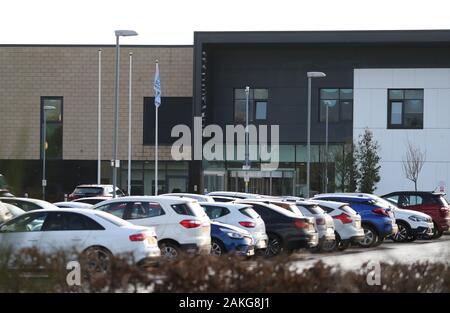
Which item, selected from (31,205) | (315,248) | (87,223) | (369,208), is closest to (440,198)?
(369,208)

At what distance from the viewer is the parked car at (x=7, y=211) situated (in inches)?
770

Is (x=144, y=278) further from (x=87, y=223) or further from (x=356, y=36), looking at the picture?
(x=356, y=36)

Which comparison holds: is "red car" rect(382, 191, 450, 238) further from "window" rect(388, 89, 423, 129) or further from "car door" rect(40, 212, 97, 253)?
"window" rect(388, 89, 423, 129)

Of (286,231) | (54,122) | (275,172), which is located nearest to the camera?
(286,231)

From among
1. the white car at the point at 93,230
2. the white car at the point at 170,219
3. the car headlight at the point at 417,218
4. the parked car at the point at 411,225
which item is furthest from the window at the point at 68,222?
the car headlight at the point at 417,218

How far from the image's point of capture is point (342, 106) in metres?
59.5

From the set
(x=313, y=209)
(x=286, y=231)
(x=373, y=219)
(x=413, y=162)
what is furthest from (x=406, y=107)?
(x=286, y=231)

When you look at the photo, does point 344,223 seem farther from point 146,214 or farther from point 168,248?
point 168,248

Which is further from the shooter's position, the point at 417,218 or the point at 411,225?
the point at 417,218

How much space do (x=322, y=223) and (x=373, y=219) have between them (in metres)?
4.20

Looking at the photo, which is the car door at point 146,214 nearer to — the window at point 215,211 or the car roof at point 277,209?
the window at point 215,211

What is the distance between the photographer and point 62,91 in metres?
61.6

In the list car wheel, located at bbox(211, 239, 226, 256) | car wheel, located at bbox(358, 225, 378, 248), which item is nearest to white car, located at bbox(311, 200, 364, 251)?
car wheel, located at bbox(358, 225, 378, 248)
